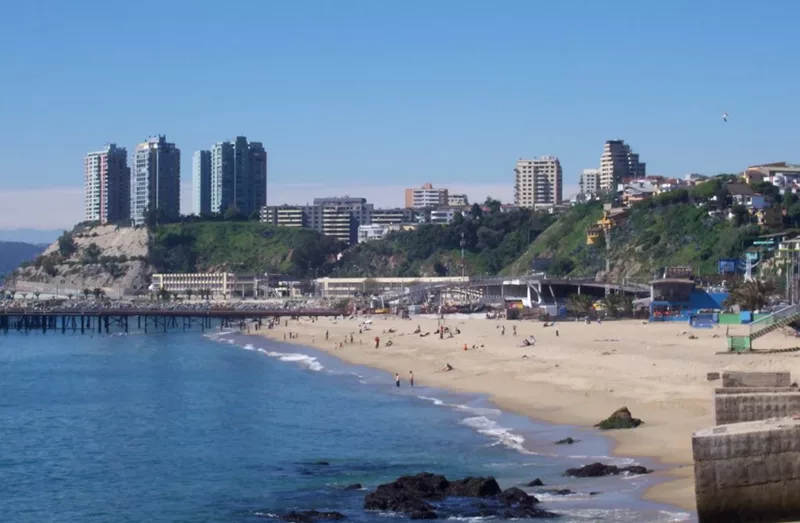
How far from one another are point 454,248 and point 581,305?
8475 centimetres

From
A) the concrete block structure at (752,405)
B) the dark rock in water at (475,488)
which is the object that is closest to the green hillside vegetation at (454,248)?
the dark rock in water at (475,488)

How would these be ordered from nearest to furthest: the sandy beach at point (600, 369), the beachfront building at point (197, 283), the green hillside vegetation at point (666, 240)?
the sandy beach at point (600, 369) → the green hillside vegetation at point (666, 240) → the beachfront building at point (197, 283)

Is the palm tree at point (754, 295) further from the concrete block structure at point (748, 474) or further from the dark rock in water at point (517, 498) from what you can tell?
the concrete block structure at point (748, 474)

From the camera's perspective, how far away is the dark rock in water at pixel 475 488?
23.5m

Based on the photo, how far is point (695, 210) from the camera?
124 metres

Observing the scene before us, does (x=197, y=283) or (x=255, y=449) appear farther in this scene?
(x=197, y=283)

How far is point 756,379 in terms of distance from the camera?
23.2 m

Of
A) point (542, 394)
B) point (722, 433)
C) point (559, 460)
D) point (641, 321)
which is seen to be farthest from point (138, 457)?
point (641, 321)

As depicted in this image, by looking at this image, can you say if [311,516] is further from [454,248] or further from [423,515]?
[454,248]

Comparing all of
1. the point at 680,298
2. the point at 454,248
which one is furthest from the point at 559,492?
the point at 454,248

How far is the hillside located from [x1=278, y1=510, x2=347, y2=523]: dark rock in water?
298 ft

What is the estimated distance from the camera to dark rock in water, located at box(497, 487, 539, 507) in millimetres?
22266

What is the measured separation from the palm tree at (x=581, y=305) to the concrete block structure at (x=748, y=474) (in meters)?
72.1

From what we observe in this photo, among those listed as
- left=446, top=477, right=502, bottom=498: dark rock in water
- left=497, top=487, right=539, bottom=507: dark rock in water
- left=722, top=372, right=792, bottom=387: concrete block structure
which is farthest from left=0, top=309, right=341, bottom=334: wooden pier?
left=722, top=372, right=792, bottom=387: concrete block structure
